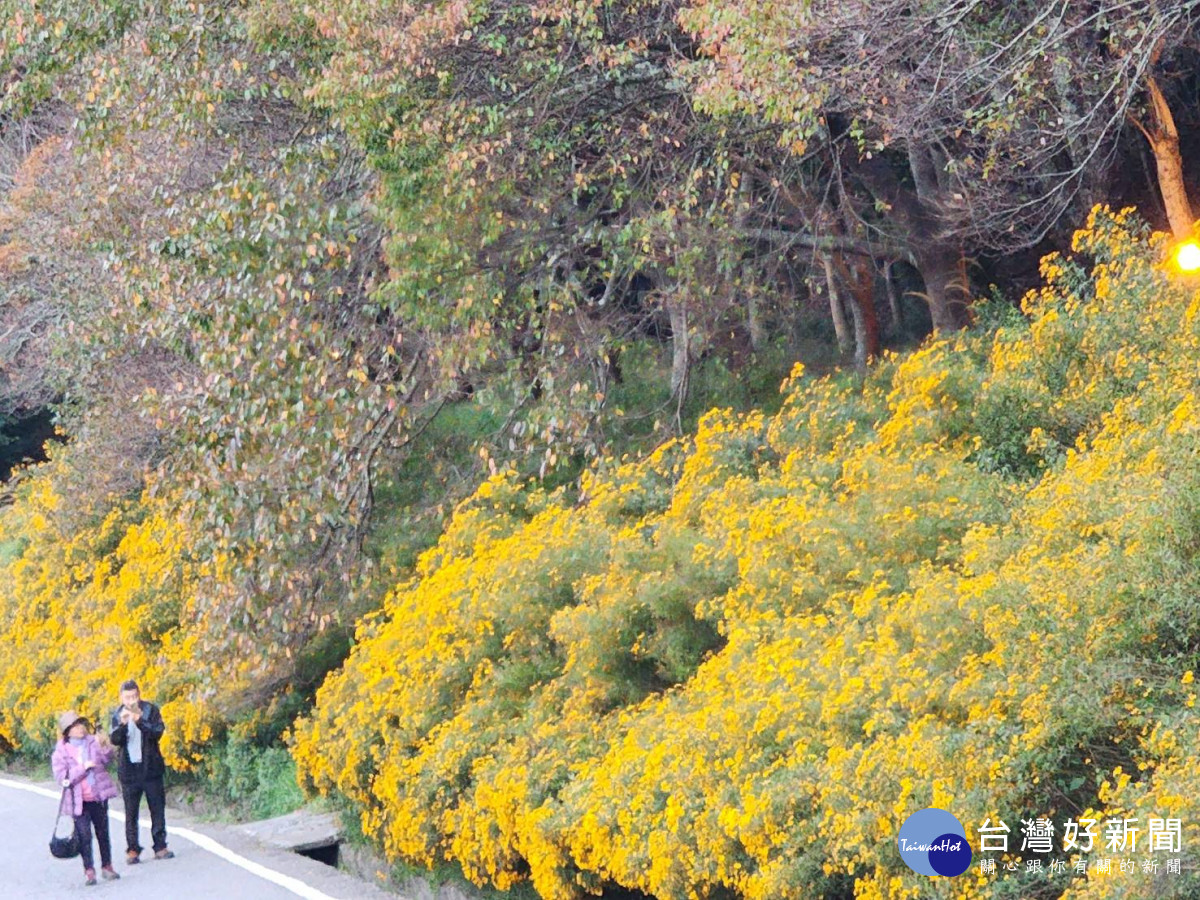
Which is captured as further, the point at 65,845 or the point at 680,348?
the point at 680,348

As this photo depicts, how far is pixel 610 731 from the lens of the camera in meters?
9.62

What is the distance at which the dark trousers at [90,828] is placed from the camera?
12.1 meters

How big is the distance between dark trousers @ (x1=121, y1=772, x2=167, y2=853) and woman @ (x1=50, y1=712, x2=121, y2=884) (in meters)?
0.28

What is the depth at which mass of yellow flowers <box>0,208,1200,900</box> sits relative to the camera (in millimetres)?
6180

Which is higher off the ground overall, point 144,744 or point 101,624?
point 101,624

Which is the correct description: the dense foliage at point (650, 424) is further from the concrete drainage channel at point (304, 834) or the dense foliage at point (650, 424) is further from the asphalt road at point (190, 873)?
the asphalt road at point (190, 873)

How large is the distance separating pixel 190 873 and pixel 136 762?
46.8 inches

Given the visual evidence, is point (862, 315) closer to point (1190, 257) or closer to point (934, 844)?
point (1190, 257)

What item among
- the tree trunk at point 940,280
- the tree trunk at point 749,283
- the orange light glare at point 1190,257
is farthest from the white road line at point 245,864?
the tree trunk at point 940,280

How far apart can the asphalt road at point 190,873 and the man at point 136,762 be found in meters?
0.24

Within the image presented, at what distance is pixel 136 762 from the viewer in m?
12.7

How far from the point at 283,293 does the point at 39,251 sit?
10561 millimetres

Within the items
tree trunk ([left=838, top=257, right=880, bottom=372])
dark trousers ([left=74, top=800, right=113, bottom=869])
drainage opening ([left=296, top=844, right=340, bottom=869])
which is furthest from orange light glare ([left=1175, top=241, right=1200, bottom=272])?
dark trousers ([left=74, top=800, right=113, bottom=869])

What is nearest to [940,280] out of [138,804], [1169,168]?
[1169,168]
